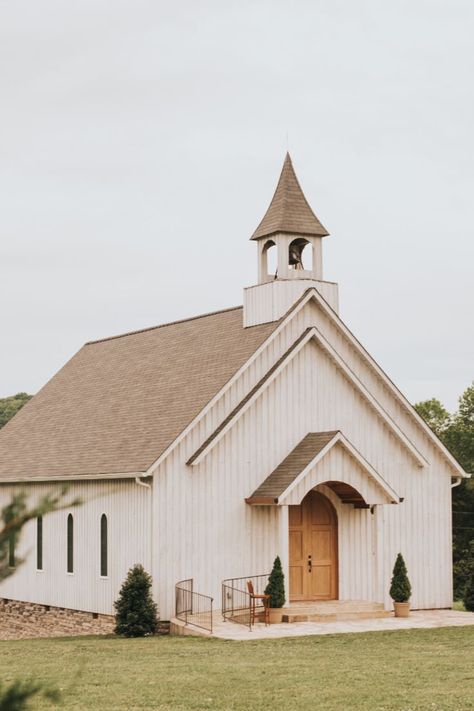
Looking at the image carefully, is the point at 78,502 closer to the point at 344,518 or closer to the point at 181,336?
the point at 344,518

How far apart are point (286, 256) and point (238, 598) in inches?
368

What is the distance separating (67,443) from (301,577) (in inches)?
324

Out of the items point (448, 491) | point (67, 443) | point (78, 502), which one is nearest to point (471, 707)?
point (78, 502)

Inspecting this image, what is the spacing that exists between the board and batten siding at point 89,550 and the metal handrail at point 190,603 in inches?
37.7

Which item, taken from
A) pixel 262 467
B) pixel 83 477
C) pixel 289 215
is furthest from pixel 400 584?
pixel 289 215

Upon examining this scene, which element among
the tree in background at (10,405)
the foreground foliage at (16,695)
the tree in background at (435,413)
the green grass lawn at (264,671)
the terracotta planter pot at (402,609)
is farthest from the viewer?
the tree in background at (10,405)

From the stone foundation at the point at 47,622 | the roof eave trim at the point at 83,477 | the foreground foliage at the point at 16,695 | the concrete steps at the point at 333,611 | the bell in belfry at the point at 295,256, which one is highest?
the bell in belfry at the point at 295,256

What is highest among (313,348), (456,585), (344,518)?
(313,348)

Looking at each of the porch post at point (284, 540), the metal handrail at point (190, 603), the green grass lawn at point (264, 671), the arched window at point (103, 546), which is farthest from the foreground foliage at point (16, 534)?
the arched window at point (103, 546)

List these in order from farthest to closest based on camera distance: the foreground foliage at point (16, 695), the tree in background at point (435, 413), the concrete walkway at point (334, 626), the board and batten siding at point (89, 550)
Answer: the tree in background at point (435, 413), the board and batten siding at point (89, 550), the concrete walkway at point (334, 626), the foreground foliage at point (16, 695)

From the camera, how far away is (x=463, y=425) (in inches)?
2970

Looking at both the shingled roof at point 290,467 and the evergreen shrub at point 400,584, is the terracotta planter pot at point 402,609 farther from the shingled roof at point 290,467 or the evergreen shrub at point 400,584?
the shingled roof at point 290,467

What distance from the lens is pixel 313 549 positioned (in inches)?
1215

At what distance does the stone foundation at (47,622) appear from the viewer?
99.3 ft
